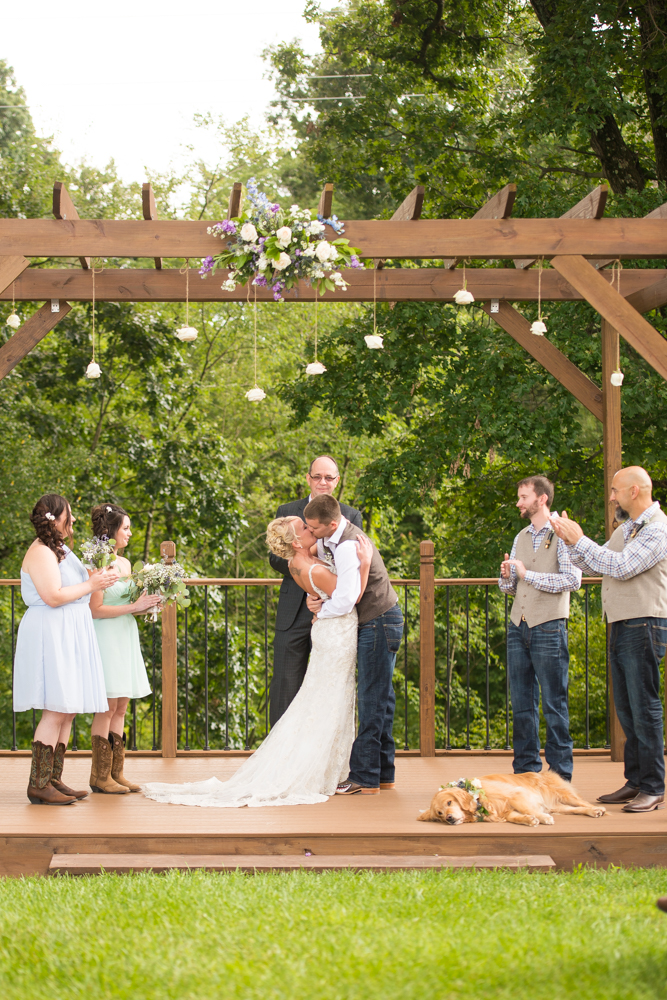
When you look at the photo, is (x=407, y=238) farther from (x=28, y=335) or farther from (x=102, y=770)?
(x=102, y=770)

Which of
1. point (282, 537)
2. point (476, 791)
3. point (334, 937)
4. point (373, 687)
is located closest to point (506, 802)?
point (476, 791)

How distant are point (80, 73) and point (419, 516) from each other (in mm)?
10472

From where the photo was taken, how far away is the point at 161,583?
494 centimetres

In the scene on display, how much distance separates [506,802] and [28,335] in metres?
4.41

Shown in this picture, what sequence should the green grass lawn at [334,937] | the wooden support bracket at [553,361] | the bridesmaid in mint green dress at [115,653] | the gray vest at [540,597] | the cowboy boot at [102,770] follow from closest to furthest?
1. the green grass lawn at [334,937]
2. the gray vest at [540,597]
3. the bridesmaid in mint green dress at [115,653]
4. the cowboy boot at [102,770]
5. the wooden support bracket at [553,361]

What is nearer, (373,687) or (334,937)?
(334,937)

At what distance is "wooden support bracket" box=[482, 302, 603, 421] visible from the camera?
644cm

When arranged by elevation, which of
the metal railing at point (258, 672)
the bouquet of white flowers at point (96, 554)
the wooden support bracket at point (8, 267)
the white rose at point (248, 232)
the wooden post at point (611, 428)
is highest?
the white rose at point (248, 232)

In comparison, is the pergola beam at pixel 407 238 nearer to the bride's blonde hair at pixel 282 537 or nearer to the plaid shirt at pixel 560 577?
the bride's blonde hair at pixel 282 537

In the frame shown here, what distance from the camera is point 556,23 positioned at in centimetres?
937

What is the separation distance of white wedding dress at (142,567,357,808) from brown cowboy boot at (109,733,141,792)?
0.33 meters

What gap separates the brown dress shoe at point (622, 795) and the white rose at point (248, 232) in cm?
336

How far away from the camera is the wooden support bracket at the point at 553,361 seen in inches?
253

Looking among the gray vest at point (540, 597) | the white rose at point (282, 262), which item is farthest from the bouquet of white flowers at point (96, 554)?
the gray vest at point (540, 597)
